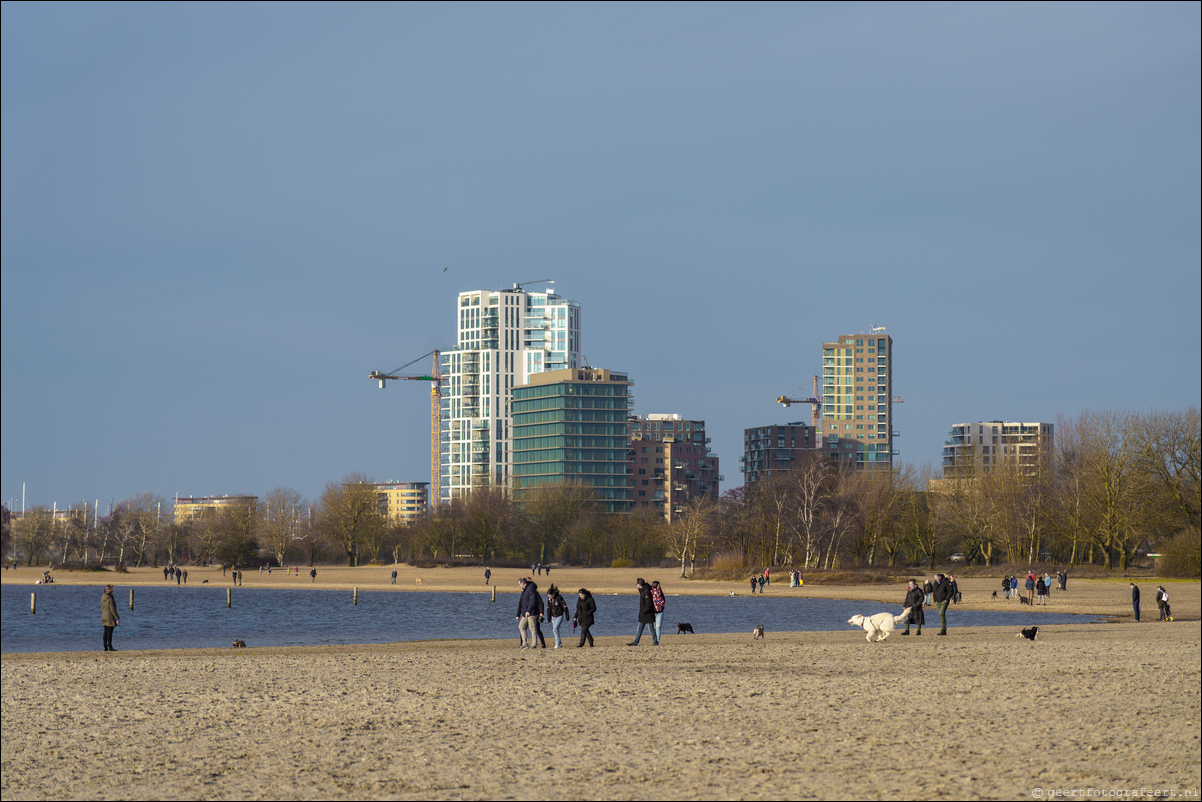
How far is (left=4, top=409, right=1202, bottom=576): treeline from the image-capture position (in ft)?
263

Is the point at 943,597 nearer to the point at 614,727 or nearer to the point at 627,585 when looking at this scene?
the point at 614,727

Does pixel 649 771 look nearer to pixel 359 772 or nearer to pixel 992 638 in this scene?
pixel 359 772

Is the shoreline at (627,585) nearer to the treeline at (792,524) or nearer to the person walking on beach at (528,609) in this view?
the treeline at (792,524)

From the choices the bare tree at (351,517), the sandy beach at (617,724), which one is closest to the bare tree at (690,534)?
the bare tree at (351,517)

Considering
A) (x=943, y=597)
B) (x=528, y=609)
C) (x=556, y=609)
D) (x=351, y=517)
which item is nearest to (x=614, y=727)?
(x=528, y=609)

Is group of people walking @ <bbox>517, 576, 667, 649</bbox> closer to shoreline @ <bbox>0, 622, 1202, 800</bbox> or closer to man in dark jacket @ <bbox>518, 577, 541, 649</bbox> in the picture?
man in dark jacket @ <bbox>518, 577, 541, 649</bbox>

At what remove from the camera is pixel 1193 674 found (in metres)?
21.8

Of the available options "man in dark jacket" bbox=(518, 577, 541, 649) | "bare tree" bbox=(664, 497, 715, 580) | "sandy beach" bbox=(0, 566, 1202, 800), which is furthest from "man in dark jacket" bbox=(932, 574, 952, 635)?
"bare tree" bbox=(664, 497, 715, 580)

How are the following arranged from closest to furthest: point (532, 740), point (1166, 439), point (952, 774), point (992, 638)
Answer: point (952, 774) < point (532, 740) < point (992, 638) < point (1166, 439)

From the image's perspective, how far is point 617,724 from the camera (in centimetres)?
1602

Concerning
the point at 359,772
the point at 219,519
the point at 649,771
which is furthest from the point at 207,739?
the point at 219,519

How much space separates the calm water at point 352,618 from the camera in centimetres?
4656

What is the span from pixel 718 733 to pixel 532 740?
244 cm

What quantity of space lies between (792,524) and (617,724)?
82.2 metres
